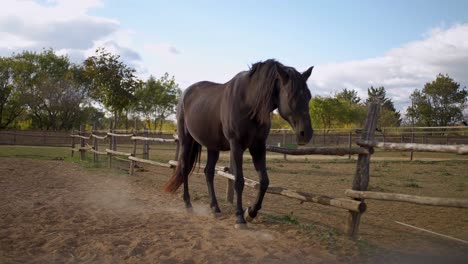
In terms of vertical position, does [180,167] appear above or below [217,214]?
above

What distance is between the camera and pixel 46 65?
41625 mm

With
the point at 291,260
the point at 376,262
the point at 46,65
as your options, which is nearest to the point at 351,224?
the point at 376,262

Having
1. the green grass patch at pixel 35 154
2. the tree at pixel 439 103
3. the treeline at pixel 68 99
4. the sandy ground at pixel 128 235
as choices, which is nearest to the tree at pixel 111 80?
the green grass patch at pixel 35 154

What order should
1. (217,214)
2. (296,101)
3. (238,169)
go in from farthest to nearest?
(217,214)
(238,169)
(296,101)

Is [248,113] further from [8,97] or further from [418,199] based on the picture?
[8,97]

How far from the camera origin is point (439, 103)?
38.7m

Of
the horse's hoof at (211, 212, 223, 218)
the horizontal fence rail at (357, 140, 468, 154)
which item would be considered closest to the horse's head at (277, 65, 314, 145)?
the horizontal fence rail at (357, 140, 468, 154)

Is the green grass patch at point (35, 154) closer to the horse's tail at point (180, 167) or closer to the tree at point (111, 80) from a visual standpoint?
the tree at point (111, 80)

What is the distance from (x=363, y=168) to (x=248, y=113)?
150 centimetres

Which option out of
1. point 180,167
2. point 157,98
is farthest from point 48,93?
point 180,167

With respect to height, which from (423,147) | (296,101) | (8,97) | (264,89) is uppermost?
(8,97)

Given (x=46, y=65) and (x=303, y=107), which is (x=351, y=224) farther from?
(x=46, y=65)

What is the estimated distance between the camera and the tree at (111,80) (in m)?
15.6

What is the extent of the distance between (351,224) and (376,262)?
0.90m
